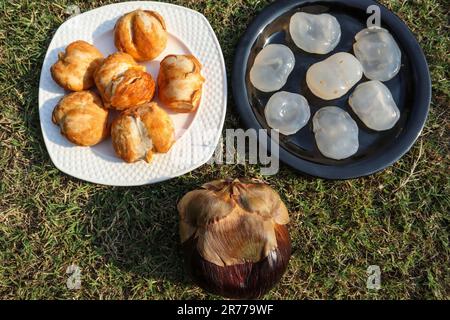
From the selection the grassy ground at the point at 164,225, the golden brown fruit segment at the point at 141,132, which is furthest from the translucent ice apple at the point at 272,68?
the golden brown fruit segment at the point at 141,132

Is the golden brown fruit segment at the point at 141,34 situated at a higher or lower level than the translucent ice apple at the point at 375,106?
higher

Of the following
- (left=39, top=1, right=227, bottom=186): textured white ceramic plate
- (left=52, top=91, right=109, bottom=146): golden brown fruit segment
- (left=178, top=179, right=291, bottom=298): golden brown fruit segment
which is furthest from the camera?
(left=39, top=1, right=227, bottom=186): textured white ceramic plate

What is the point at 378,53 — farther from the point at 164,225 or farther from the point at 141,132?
the point at 164,225

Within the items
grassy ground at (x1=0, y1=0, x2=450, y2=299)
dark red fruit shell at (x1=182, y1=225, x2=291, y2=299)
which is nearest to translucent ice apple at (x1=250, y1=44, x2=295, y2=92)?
grassy ground at (x1=0, y1=0, x2=450, y2=299)

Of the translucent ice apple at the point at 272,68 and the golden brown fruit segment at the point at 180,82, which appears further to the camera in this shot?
the translucent ice apple at the point at 272,68

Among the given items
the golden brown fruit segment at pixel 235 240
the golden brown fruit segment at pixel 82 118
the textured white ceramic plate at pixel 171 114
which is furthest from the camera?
the textured white ceramic plate at pixel 171 114

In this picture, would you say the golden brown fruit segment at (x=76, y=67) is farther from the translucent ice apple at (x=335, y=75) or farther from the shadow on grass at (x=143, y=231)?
the translucent ice apple at (x=335, y=75)

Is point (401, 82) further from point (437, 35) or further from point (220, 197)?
point (220, 197)

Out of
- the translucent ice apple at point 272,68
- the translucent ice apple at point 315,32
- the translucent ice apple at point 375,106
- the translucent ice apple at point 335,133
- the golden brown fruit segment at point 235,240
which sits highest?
the translucent ice apple at point 315,32

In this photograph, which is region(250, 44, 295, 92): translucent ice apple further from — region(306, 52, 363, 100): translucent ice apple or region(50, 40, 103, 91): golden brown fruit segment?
region(50, 40, 103, 91): golden brown fruit segment
